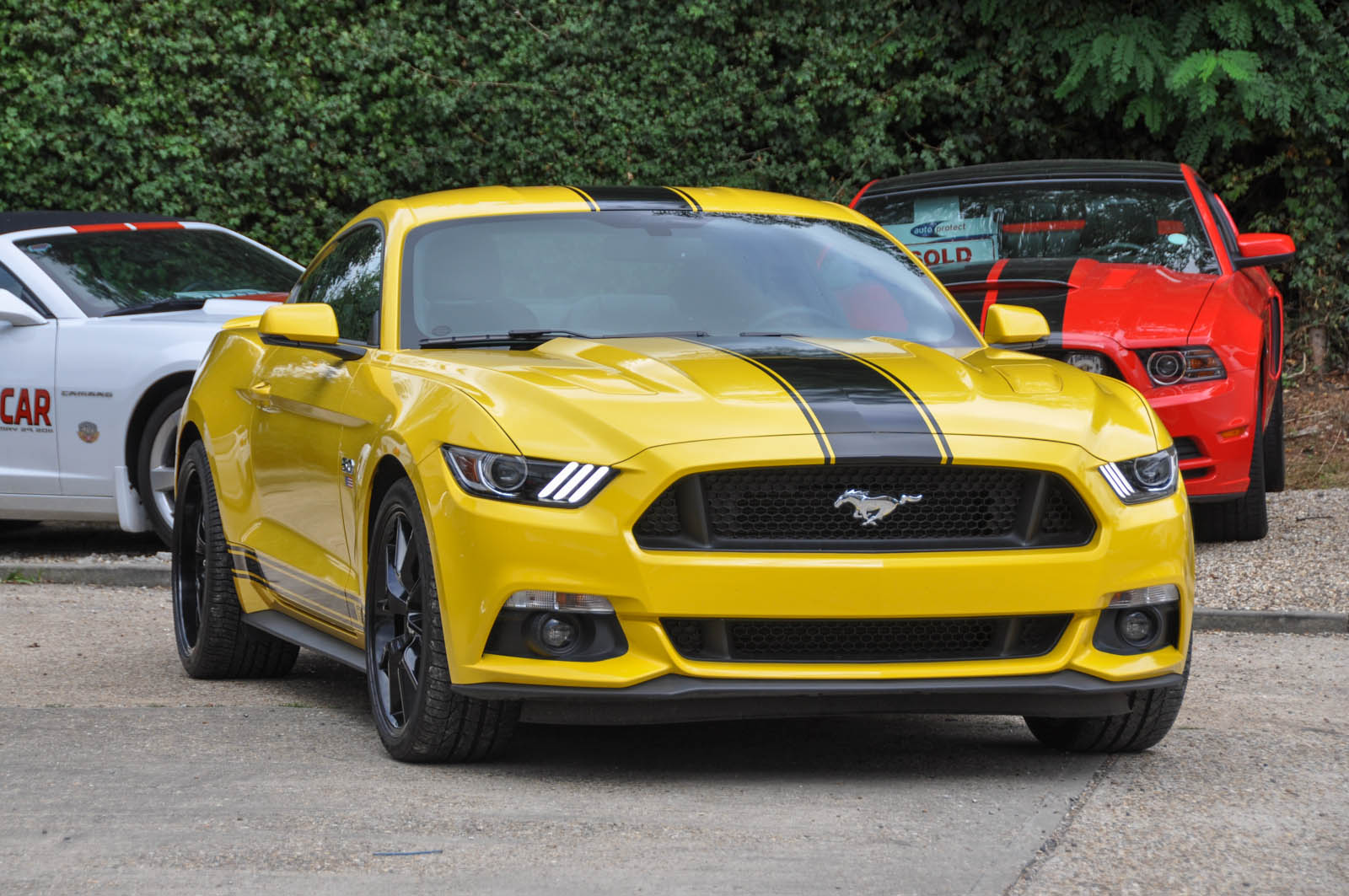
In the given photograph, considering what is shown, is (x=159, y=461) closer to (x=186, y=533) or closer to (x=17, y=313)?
(x=17, y=313)

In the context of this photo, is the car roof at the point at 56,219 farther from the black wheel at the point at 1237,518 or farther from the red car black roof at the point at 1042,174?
the black wheel at the point at 1237,518

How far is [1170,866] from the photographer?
3.93 metres

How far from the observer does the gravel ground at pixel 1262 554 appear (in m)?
8.07

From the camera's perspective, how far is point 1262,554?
9.02m

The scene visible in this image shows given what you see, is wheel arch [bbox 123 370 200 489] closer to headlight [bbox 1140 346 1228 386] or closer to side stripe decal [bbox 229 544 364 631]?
side stripe decal [bbox 229 544 364 631]

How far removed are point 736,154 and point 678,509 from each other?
37.8ft

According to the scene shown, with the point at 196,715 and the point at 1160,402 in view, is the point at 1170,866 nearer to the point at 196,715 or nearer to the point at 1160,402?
the point at 196,715

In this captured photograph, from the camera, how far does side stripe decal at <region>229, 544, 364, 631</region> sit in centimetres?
542

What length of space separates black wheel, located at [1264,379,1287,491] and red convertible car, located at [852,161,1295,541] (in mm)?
12

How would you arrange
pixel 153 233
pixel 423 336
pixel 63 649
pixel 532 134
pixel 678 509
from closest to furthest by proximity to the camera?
pixel 678 509, pixel 423 336, pixel 63 649, pixel 153 233, pixel 532 134

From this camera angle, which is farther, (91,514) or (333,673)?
(91,514)

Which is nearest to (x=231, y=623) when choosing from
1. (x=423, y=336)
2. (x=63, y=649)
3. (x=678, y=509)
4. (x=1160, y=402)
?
(x=63, y=649)

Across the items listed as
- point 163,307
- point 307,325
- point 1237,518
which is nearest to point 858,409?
point 307,325

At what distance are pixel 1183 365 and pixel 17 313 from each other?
534 centimetres
